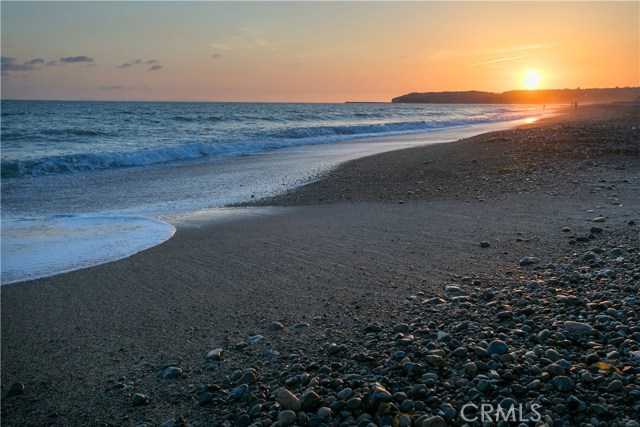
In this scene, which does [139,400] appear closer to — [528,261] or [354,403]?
[354,403]

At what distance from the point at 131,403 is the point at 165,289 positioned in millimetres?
1928

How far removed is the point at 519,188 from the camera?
9109 millimetres

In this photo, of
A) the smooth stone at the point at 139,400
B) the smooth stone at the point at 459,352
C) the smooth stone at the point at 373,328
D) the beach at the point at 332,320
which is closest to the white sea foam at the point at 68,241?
the beach at the point at 332,320

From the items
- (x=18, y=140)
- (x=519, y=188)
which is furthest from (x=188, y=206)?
(x=18, y=140)

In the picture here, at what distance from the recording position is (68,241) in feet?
22.5

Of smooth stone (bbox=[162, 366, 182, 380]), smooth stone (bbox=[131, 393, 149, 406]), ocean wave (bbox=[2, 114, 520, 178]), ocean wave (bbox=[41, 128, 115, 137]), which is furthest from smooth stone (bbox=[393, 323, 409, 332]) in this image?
ocean wave (bbox=[41, 128, 115, 137])

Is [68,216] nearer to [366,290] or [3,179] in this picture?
[366,290]

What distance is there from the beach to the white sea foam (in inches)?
16.1

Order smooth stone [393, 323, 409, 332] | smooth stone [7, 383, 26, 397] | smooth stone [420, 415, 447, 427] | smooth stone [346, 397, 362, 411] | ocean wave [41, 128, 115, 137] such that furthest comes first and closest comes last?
ocean wave [41, 128, 115, 137], smooth stone [393, 323, 409, 332], smooth stone [7, 383, 26, 397], smooth stone [346, 397, 362, 411], smooth stone [420, 415, 447, 427]

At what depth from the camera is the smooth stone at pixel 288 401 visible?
9.04ft

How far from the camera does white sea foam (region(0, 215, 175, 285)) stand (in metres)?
5.71

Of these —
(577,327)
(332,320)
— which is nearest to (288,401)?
(332,320)

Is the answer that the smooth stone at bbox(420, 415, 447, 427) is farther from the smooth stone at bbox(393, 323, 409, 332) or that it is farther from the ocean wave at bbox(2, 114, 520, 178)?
the ocean wave at bbox(2, 114, 520, 178)

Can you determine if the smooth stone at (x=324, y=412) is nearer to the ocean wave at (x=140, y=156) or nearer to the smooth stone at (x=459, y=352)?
Answer: the smooth stone at (x=459, y=352)
